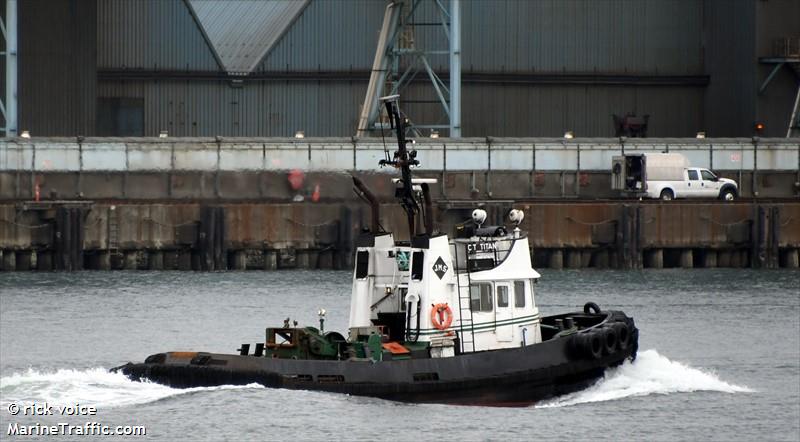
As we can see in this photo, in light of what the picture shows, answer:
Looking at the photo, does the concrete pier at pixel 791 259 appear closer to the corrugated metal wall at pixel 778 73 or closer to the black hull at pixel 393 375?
the corrugated metal wall at pixel 778 73

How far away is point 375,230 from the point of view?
32.2 meters

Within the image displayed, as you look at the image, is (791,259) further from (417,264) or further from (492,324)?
(417,264)

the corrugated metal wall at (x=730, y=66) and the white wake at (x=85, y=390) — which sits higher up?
the corrugated metal wall at (x=730, y=66)

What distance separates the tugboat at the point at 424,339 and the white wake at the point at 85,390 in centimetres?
23

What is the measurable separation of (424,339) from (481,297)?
151 cm

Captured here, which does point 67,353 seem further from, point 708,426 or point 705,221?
point 705,221

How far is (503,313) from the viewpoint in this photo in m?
32.3

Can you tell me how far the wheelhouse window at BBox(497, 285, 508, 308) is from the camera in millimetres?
32281

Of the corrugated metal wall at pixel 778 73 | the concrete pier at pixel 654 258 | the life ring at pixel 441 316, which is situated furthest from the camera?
the corrugated metal wall at pixel 778 73

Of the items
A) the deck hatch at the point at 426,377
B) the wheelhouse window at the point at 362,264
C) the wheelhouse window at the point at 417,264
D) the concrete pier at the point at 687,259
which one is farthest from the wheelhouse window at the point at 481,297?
the concrete pier at the point at 687,259

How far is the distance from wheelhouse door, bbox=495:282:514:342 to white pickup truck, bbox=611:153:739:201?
28.5m

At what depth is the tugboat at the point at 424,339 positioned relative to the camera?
30.4 meters

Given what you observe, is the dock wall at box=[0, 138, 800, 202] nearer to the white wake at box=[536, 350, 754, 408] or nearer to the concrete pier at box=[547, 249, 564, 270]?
the concrete pier at box=[547, 249, 564, 270]

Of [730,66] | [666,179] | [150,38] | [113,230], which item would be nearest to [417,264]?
[113,230]
